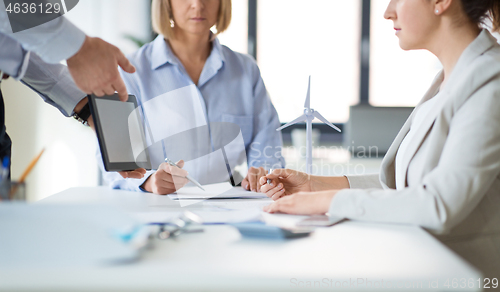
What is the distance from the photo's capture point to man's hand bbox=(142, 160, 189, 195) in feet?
4.00

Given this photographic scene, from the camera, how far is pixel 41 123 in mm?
2719

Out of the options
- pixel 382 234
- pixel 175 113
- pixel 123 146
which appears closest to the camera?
pixel 382 234

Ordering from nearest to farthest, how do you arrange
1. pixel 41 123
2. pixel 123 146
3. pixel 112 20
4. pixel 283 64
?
pixel 123 146
pixel 41 123
pixel 112 20
pixel 283 64

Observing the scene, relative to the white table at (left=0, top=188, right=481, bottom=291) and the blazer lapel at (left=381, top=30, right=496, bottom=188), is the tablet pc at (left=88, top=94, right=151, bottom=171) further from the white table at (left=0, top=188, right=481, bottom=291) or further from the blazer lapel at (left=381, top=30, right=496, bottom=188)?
the blazer lapel at (left=381, top=30, right=496, bottom=188)

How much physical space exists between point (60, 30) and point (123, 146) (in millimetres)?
346

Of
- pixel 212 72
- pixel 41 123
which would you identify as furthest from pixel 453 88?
pixel 41 123

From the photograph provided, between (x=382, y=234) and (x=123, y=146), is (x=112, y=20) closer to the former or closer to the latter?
(x=123, y=146)

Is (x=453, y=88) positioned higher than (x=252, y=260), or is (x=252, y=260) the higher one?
(x=453, y=88)

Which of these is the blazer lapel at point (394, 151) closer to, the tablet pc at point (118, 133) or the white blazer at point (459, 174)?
the white blazer at point (459, 174)

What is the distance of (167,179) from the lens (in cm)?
124

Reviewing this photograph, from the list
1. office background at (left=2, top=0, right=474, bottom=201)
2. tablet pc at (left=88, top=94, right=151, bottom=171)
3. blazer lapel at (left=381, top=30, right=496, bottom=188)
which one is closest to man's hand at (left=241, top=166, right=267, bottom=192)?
tablet pc at (left=88, top=94, right=151, bottom=171)

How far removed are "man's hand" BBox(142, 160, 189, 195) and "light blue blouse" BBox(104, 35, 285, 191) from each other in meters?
0.39

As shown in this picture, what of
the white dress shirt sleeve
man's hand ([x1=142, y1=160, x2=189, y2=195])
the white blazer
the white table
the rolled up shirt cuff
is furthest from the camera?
man's hand ([x1=142, y1=160, x2=189, y2=195])

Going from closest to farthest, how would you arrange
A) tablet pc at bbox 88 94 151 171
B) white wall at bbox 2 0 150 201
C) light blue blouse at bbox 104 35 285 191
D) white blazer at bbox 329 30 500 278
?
white blazer at bbox 329 30 500 278, tablet pc at bbox 88 94 151 171, light blue blouse at bbox 104 35 285 191, white wall at bbox 2 0 150 201
